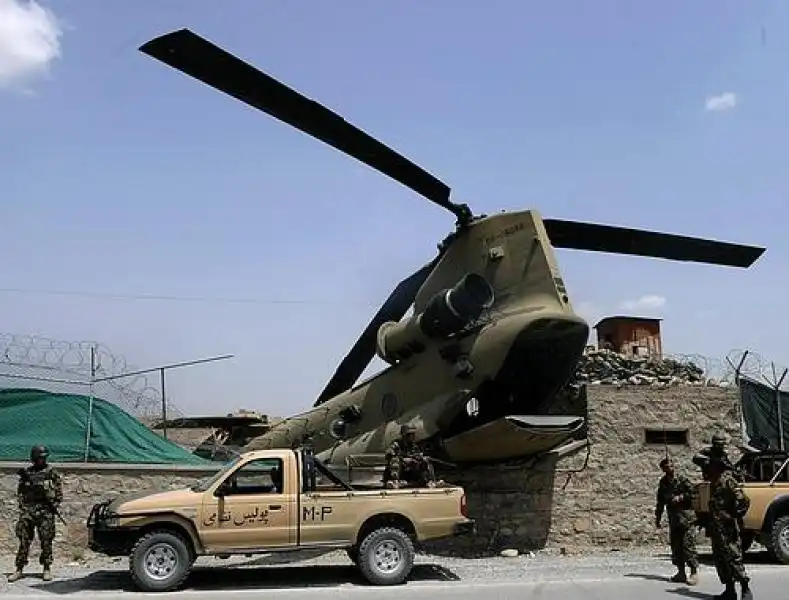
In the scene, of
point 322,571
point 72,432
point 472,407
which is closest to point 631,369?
point 472,407

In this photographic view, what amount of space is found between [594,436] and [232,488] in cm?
756

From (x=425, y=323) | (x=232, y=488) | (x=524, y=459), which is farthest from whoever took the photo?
(x=524, y=459)

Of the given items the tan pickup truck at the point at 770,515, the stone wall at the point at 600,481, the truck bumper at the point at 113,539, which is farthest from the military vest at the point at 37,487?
the tan pickup truck at the point at 770,515

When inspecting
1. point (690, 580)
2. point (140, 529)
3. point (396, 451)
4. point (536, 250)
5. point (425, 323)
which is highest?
point (536, 250)

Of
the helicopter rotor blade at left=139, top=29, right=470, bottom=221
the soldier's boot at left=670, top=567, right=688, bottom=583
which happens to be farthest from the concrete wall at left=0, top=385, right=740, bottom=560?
the helicopter rotor blade at left=139, top=29, right=470, bottom=221

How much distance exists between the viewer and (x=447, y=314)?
1402cm

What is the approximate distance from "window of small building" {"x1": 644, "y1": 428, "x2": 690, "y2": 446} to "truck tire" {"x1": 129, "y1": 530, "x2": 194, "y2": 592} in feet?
29.9

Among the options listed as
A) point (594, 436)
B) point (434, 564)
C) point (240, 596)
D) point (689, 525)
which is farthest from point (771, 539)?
point (240, 596)

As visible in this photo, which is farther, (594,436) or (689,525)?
(594,436)

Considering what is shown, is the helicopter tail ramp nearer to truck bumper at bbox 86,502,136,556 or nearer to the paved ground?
the paved ground

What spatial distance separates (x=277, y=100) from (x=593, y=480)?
8725 millimetres

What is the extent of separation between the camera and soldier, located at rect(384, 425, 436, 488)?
507 inches

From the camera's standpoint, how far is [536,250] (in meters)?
13.8

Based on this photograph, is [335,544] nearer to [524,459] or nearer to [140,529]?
[140,529]
